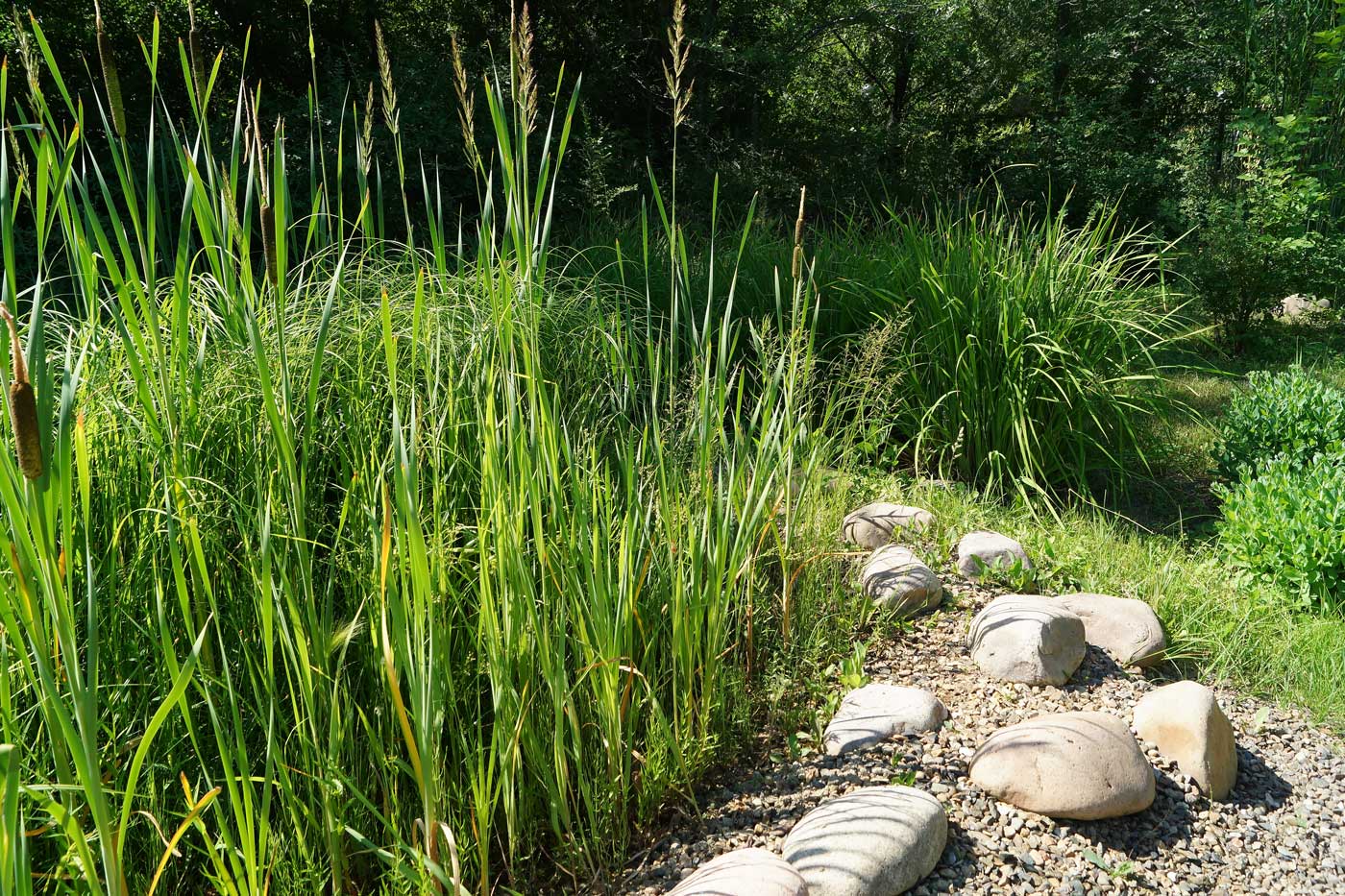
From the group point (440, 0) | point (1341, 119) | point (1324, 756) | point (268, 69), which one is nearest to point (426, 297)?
point (1324, 756)

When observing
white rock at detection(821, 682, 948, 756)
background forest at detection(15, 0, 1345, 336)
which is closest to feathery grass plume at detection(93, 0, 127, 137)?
white rock at detection(821, 682, 948, 756)

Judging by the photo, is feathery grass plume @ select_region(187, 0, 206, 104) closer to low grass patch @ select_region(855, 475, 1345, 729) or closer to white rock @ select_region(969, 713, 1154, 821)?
white rock @ select_region(969, 713, 1154, 821)

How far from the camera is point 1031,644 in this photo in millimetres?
2484

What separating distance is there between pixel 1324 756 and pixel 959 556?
1.11 meters

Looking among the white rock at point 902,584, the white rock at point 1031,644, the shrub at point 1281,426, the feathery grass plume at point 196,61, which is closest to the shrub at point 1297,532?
the shrub at point 1281,426

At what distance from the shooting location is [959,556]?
3.15m

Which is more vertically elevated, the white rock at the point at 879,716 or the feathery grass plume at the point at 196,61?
the feathery grass plume at the point at 196,61

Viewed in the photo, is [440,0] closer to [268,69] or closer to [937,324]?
[268,69]

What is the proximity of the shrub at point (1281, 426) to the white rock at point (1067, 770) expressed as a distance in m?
2.16

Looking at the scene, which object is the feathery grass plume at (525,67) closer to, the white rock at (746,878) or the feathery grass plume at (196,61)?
the feathery grass plume at (196,61)

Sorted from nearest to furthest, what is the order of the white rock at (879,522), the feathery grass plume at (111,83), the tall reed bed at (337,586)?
the feathery grass plume at (111,83) → the tall reed bed at (337,586) → the white rock at (879,522)

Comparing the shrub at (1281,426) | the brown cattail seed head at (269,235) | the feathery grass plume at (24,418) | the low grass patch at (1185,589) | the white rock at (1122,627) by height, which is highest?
the brown cattail seed head at (269,235)

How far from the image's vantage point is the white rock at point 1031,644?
249 centimetres

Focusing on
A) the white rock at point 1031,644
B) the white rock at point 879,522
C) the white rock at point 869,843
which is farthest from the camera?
the white rock at point 879,522
